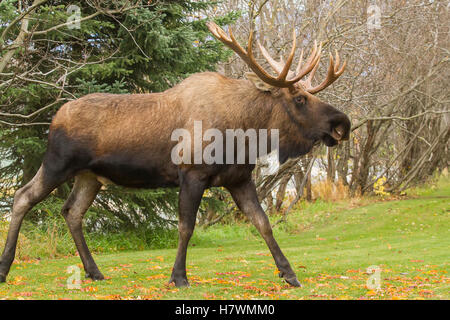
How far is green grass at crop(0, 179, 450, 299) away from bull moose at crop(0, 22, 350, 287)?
514mm

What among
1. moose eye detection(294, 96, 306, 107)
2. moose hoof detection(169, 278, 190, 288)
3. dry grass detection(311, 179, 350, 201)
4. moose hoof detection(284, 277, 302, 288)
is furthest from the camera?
dry grass detection(311, 179, 350, 201)

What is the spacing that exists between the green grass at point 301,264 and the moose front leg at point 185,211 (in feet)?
0.61

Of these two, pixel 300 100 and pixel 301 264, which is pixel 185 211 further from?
pixel 301 264

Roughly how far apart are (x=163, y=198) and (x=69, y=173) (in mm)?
5415

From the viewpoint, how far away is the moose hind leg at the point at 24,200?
612 centimetres

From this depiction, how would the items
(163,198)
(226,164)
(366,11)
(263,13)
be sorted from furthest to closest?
(263,13) → (366,11) → (163,198) → (226,164)

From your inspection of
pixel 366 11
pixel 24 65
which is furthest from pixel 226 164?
pixel 366 11

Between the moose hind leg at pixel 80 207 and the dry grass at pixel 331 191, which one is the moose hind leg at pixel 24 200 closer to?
the moose hind leg at pixel 80 207

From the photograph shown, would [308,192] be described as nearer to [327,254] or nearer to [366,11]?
[366,11]

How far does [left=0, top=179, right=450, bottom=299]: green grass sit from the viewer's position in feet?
18.1

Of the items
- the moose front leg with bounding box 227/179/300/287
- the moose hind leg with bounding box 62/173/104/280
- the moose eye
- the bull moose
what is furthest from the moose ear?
the moose hind leg with bounding box 62/173/104/280

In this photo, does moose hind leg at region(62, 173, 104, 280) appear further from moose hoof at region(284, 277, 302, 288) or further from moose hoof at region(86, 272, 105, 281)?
moose hoof at region(284, 277, 302, 288)

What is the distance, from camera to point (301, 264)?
26.8 feet
